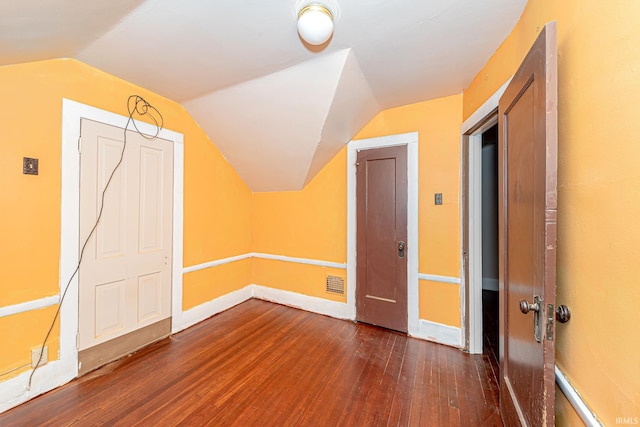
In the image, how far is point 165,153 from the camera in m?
2.68

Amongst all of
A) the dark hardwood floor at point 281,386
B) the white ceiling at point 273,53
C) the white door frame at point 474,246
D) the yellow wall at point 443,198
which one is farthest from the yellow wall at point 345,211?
the dark hardwood floor at point 281,386

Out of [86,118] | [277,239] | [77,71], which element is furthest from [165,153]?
[277,239]

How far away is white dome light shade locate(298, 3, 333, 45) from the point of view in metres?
1.44

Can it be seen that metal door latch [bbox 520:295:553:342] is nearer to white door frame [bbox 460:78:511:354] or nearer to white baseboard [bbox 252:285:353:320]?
white door frame [bbox 460:78:511:354]

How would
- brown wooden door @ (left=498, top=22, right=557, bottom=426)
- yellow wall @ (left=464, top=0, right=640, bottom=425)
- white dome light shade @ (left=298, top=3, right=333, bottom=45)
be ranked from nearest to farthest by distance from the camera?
yellow wall @ (left=464, top=0, right=640, bottom=425) → brown wooden door @ (left=498, top=22, right=557, bottom=426) → white dome light shade @ (left=298, top=3, right=333, bottom=45)

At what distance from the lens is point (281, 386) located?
196 cm

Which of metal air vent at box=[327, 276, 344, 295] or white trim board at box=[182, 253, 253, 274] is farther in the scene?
metal air vent at box=[327, 276, 344, 295]

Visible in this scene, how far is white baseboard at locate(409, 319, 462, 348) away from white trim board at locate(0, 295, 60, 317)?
124 inches

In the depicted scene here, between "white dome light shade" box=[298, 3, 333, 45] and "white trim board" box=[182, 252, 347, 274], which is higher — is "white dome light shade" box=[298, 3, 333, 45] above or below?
above

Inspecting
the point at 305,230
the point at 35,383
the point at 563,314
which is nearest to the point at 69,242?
the point at 35,383

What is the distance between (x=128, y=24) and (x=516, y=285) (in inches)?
107

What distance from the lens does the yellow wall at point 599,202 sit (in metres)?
0.74

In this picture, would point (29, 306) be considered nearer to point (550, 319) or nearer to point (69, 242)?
point (69, 242)

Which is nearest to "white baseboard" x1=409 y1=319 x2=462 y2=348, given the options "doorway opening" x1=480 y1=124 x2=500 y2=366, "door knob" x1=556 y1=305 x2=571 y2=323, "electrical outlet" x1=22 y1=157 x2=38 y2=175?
"door knob" x1=556 y1=305 x2=571 y2=323
